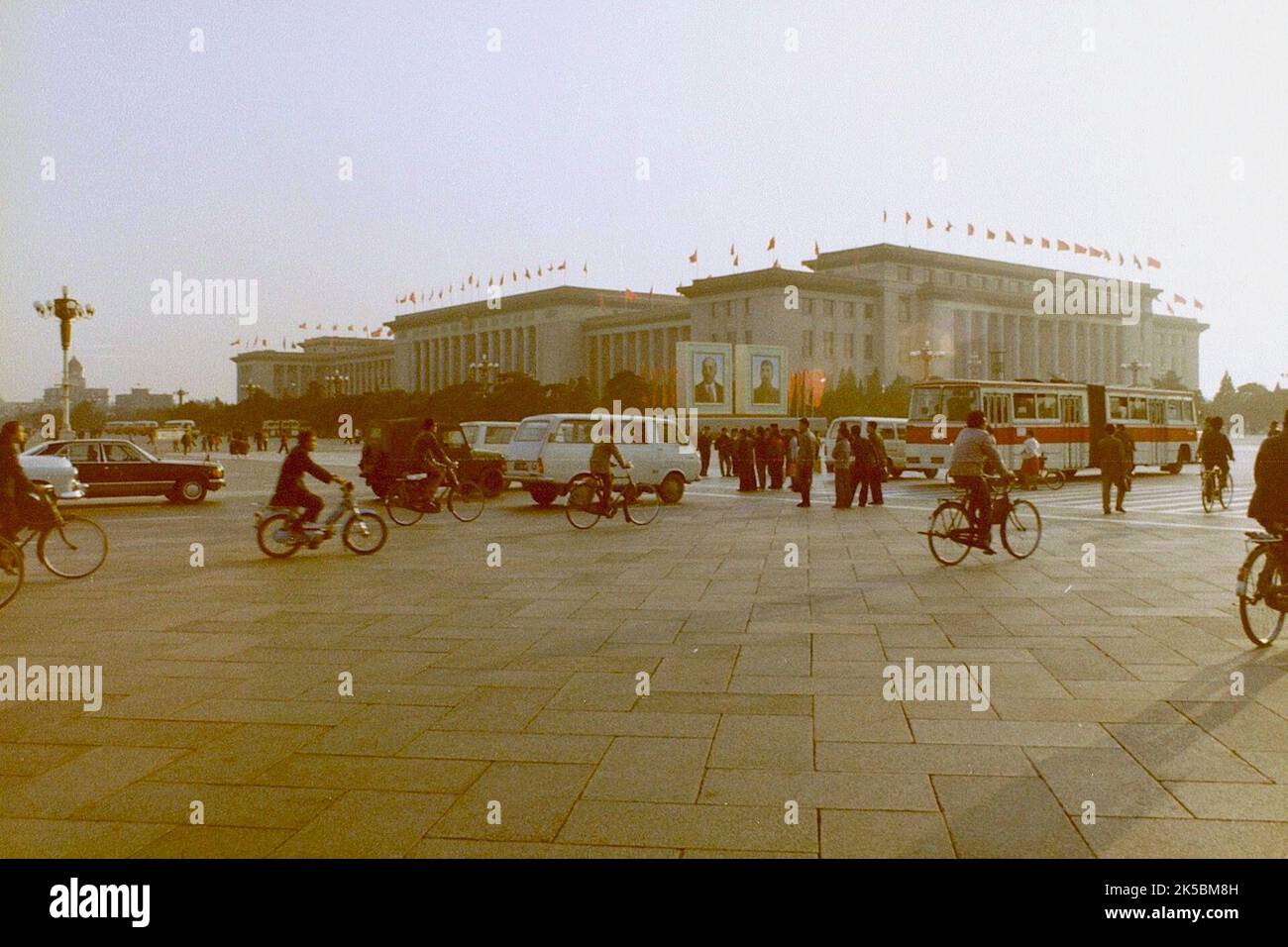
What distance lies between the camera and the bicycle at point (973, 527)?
485 inches

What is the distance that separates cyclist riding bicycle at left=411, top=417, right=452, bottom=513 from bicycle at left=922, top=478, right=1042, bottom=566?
8305 mm

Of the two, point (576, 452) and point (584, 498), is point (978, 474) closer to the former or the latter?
point (584, 498)

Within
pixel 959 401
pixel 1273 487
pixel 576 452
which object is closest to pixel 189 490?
pixel 576 452

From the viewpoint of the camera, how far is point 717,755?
197 inches

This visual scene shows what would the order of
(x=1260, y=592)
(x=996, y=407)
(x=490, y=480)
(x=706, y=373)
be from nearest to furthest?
(x=1260, y=592), (x=490, y=480), (x=996, y=407), (x=706, y=373)

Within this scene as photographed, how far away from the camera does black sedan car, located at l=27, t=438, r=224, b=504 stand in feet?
72.9

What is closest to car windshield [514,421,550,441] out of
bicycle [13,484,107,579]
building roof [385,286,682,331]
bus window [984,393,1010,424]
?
bicycle [13,484,107,579]

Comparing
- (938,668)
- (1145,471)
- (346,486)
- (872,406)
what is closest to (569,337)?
(872,406)

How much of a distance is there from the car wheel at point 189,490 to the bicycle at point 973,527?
16555mm

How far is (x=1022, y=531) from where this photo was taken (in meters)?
12.8

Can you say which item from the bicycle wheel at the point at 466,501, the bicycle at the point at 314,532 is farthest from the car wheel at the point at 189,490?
the bicycle at the point at 314,532

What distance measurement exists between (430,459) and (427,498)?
0.68m

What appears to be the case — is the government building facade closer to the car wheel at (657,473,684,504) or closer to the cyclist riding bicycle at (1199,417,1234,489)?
the car wheel at (657,473,684,504)
